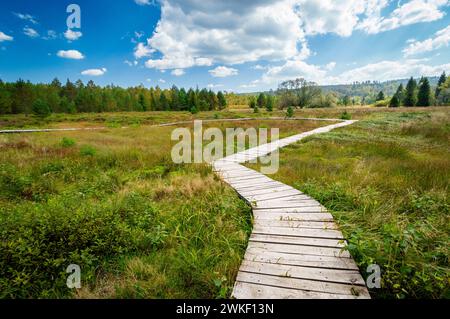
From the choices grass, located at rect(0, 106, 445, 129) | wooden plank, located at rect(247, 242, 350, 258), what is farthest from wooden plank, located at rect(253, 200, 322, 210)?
grass, located at rect(0, 106, 445, 129)

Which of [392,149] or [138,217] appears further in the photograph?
[392,149]

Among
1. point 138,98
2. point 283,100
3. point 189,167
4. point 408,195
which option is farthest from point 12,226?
point 138,98

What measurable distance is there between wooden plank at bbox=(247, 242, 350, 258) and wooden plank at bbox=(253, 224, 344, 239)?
28 centimetres

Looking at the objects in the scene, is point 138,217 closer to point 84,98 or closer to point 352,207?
point 352,207

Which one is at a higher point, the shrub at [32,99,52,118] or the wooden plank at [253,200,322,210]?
the shrub at [32,99,52,118]

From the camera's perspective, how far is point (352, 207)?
4.39m

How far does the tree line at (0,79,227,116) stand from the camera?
4998cm

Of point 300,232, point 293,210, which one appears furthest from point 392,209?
point 300,232

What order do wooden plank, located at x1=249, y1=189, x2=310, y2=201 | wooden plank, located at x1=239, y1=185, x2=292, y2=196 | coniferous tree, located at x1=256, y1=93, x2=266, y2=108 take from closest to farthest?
wooden plank, located at x1=249, y1=189, x2=310, y2=201, wooden plank, located at x1=239, y1=185, x2=292, y2=196, coniferous tree, located at x1=256, y1=93, x2=266, y2=108

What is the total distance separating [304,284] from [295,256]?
484 mm

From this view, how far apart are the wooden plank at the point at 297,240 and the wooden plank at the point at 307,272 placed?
0.50m

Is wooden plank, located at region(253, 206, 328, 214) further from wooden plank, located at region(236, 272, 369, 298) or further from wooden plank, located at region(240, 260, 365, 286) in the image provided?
wooden plank, located at region(236, 272, 369, 298)

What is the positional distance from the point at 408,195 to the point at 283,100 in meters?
66.3

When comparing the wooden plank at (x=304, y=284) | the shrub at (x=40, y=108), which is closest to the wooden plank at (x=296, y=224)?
the wooden plank at (x=304, y=284)
